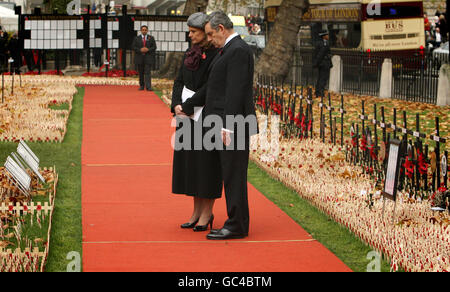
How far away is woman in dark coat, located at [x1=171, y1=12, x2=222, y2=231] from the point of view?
7707 millimetres

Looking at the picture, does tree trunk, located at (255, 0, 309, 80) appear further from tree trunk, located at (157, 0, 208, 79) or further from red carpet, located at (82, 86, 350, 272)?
red carpet, located at (82, 86, 350, 272)

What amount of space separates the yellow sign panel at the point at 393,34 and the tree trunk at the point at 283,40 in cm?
370

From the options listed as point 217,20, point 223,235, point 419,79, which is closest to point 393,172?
point 223,235

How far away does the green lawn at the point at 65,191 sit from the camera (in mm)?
7191

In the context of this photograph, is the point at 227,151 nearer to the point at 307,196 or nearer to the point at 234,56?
the point at 234,56

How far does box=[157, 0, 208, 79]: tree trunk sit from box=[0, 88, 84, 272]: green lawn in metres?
13.7

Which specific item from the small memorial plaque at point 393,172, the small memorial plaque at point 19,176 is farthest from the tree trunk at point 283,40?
the small memorial plaque at point 393,172

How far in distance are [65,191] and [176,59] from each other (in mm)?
22898

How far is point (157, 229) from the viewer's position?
8.05 meters

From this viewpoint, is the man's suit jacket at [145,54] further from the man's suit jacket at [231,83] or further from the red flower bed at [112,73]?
the man's suit jacket at [231,83]

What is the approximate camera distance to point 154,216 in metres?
8.68
